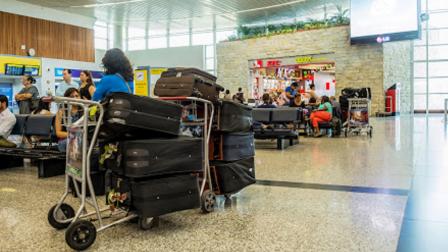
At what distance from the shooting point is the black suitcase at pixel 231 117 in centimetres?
321

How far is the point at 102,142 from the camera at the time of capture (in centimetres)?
268

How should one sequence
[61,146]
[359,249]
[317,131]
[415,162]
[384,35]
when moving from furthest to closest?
1. [384,35]
2. [317,131]
3. [415,162]
4. [61,146]
5. [359,249]

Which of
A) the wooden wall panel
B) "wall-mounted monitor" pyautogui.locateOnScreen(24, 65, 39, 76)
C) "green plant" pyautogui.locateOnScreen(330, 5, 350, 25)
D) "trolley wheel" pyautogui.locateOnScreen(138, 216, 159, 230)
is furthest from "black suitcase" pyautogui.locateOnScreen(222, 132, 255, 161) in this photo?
the wooden wall panel

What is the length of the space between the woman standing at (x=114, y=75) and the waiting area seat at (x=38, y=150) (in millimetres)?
2119

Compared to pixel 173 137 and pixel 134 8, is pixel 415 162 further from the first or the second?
pixel 134 8

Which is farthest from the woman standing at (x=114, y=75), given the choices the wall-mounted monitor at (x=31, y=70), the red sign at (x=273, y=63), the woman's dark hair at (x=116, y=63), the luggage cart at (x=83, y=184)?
the red sign at (x=273, y=63)

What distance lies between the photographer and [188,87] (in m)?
2.99

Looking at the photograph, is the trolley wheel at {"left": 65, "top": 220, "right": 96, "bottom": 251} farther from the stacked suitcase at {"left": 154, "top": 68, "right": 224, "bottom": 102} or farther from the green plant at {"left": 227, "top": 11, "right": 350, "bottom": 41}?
the green plant at {"left": 227, "top": 11, "right": 350, "bottom": 41}

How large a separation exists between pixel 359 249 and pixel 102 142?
1768mm

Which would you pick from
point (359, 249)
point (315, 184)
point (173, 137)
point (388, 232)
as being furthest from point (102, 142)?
point (315, 184)

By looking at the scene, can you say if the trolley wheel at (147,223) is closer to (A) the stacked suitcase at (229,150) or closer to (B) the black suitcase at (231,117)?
(A) the stacked suitcase at (229,150)

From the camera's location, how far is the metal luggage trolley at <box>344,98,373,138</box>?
1010cm

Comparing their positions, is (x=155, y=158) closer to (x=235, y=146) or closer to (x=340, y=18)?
(x=235, y=146)

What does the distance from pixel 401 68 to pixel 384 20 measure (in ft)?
12.8
